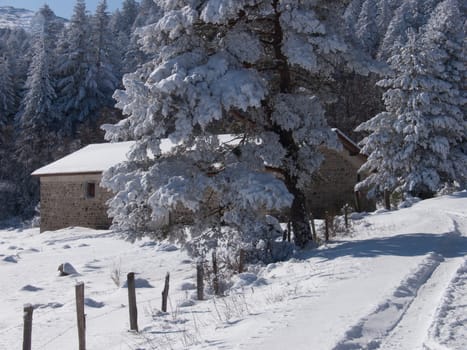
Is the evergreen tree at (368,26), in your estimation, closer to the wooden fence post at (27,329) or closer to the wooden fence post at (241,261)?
the wooden fence post at (241,261)

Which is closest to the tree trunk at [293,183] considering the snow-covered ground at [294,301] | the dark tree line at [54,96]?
the snow-covered ground at [294,301]

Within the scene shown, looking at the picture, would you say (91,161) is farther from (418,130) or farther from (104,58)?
(104,58)

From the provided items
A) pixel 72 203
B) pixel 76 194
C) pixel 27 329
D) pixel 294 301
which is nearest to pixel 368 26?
pixel 76 194

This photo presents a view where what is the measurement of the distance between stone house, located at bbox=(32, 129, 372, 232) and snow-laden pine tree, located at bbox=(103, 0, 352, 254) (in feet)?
34.6

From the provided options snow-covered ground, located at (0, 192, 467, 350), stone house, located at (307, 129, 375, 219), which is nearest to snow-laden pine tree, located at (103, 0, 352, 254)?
snow-covered ground, located at (0, 192, 467, 350)

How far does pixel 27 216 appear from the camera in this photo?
44125 millimetres

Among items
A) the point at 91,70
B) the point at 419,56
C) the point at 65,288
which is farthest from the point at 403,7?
the point at 65,288

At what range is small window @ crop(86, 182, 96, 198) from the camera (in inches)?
1009

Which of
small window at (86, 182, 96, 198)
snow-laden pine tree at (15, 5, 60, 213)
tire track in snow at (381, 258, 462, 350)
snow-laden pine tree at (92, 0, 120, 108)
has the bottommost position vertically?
tire track in snow at (381, 258, 462, 350)

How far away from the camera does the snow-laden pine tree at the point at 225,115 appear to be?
1125 centimetres

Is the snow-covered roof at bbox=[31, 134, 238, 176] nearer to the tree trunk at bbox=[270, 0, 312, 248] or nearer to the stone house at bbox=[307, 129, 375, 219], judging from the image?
the stone house at bbox=[307, 129, 375, 219]

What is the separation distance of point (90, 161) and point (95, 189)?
204 cm

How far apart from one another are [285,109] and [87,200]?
15.7 meters

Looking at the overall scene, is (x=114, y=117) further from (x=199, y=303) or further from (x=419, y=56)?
(x=199, y=303)
